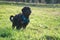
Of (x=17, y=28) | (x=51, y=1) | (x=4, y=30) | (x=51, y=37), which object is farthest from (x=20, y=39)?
(x=51, y=1)

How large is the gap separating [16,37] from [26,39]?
292 mm

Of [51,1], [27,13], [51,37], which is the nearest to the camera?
[51,37]

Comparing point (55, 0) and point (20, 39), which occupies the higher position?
point (20, 39)

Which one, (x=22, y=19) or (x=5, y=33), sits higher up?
(x=5, y=33)

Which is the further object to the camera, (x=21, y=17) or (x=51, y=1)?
(x=51, y=1)

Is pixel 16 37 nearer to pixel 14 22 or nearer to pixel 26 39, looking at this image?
pixel 26 39

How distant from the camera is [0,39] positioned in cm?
748

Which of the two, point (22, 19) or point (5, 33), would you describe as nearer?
point (5, 33)

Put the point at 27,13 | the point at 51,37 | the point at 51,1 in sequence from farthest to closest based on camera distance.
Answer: the point at 51,1
the point at 27,13
the point at 51,37

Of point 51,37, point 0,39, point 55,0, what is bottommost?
point 55,0

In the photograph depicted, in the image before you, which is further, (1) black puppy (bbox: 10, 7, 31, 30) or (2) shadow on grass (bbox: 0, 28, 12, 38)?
(1) black puppy (bbox: 10, 7, 31, 30)

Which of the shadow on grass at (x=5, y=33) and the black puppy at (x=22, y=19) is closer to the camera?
the shadow on grass at (x=5, y=33)

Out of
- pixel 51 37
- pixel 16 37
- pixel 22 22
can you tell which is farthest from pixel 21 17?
pixel 16 37

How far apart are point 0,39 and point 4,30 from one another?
1006 mm
